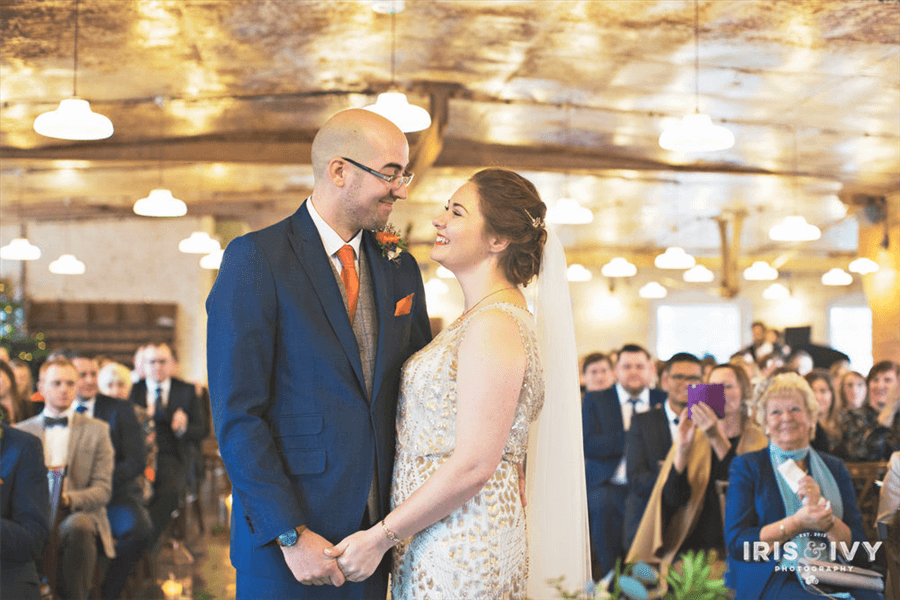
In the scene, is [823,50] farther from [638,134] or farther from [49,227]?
[49,227]

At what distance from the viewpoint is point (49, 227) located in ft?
47.6

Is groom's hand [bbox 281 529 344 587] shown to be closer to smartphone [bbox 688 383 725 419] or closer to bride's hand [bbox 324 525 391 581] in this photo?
bride's hand [bbox 324 525 391 581]

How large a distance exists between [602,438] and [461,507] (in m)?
3.75

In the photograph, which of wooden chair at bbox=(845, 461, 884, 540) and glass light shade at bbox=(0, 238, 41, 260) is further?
glass light shade at bbox=(0, 238, 41, 260)

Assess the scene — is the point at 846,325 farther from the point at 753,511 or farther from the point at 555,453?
the point at 555,453

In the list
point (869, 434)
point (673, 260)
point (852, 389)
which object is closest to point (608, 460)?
point (869, 434)

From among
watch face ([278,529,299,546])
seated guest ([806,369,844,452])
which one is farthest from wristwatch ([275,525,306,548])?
seated guest ([806,369,844,452])

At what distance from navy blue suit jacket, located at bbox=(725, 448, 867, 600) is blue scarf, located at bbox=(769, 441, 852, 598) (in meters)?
0.02

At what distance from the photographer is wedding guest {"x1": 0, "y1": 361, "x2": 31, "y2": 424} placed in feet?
16.4

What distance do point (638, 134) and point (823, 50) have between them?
3009 millimetres

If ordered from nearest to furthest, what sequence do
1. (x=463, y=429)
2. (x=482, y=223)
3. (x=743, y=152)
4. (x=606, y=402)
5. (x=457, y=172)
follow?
(x=463, y=429), (x=482, y=223), (x=606, y=402), (x=743, y=152), (x=457, y=172)

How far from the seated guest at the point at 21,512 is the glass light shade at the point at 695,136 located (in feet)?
12.3

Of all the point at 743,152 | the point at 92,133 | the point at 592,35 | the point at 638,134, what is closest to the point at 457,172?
the point at 638,134

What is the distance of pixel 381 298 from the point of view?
2.43 meters
